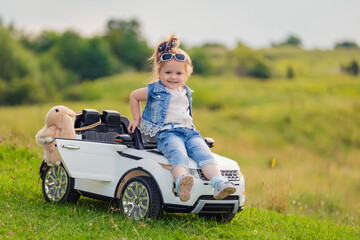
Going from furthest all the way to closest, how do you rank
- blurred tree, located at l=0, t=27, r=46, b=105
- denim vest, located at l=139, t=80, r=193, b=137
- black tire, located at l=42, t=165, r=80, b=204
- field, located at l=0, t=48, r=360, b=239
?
blurred tree, located at l=0, t=27, r=46, b=105 → black tire, located at l=42, t=165, r=80, b=204 → denim vest, located at l=139, t=80, r=193, b=137 → field, located at l=0, t=48, r=360, b=239

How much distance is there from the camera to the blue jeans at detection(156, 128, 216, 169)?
579 centimetres

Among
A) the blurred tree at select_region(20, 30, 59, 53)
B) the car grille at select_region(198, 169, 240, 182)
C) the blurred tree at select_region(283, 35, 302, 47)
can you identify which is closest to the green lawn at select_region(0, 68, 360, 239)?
the car grille at select_region(198, 169, 240, 182)

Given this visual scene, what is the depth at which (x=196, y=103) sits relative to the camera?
60312 mm

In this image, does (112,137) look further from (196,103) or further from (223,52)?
(223,52)

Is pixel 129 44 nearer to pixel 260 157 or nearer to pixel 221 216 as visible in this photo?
pixel 260 157

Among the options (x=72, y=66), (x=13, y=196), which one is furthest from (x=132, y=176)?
(x=72, y=66)

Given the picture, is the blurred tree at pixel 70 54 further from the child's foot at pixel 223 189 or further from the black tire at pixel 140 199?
the child's foot at pixel 223 189

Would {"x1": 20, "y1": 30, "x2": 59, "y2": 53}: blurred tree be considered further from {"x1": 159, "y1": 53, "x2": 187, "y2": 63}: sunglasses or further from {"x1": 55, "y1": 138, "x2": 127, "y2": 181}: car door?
{"x1": 159, "y1": 53, "x2": 187, "y2": 63}: sunglasses

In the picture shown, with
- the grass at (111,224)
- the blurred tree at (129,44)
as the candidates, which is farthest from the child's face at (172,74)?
the blurred tree at (129,44)

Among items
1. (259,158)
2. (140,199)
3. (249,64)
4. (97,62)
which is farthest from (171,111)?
(97,62)

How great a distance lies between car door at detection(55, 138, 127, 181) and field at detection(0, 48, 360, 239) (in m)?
0.51

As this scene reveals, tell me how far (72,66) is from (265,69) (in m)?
39.0

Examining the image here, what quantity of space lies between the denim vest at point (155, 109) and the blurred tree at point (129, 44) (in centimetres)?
9842

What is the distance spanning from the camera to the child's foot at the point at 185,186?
5488 millimetres
